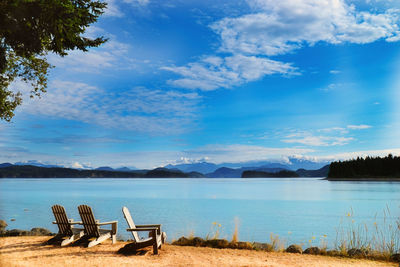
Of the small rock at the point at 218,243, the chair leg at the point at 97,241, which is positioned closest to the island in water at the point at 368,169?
the small rock at the point at 218,243

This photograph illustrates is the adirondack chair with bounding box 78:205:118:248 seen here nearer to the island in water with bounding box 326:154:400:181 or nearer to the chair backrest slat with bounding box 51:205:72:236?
the chair backrest slat with bounding box 51:205:72:236

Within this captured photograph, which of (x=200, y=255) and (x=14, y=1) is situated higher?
(x=14, y=1)

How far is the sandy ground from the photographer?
771 centimetres

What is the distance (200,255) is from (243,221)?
18827mm

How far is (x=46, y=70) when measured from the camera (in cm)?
1469

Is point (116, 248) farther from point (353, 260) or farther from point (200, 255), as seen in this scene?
point (353, 260)

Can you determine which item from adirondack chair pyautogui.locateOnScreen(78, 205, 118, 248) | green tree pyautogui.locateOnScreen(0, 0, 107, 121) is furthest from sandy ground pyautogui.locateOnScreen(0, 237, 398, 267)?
green tree pyautogui.locateOnScreen(0, 0, 107, 121)

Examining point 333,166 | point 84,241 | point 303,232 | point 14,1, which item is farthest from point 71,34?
point 333,166

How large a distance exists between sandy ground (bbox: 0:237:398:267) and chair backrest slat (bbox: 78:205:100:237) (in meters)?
0.42

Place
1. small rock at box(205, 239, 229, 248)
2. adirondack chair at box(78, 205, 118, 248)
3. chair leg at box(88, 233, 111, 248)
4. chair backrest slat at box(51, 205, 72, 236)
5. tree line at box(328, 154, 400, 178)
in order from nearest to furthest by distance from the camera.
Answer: chair leg at box(88, 233, 111, 248) → adirondack chair at box(78, 205, 118, 248) → chair backrest slat at box(51, 205, 72, 236) → small rock at box(205, 239, 229, 248) → tree line at box(328, 154, 400, 178)

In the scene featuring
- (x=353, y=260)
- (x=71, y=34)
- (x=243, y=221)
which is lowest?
(x=243, y=221)

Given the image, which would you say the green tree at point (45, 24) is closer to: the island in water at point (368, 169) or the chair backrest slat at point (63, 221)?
the chair backrest slat at point (63, 221)

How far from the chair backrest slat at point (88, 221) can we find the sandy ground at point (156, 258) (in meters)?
0.42

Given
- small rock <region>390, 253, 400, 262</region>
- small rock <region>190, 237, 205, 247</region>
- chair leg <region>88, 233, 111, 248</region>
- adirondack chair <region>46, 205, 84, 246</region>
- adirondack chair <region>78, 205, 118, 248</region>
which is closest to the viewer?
small rock <region>390, 253, 400, 262</region>
